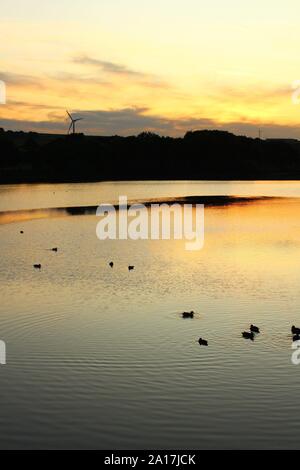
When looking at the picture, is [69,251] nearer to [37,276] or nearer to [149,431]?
[37,276]

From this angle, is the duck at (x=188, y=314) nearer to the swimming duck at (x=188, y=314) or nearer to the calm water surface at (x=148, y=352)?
the swimming duck at (x=188, y=314)

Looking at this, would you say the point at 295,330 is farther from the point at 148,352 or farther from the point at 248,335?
the point at 148,352

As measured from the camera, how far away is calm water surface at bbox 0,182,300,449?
13.1 metres

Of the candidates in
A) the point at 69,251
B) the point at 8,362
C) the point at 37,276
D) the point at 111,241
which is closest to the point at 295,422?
the point at 8,362

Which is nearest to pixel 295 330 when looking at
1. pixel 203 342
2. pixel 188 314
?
pixel 203 342

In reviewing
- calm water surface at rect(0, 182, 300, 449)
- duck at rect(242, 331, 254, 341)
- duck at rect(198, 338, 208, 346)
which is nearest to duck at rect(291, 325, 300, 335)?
calm water surface at rect(0, 182, 300, 449)

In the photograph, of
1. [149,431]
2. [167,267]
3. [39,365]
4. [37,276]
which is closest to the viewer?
[149,431]

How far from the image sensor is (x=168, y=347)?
62.1ft

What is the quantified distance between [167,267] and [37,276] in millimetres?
7365

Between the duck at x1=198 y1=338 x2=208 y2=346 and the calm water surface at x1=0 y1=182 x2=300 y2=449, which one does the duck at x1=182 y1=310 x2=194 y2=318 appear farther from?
the duck at x1=198 y1=338 x2=208 y2=346

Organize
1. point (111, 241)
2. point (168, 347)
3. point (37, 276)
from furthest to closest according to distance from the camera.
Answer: point (111, 241), point (37, 276), point (168, 347)

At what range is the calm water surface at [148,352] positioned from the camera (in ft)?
42.8

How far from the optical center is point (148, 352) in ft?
60.7

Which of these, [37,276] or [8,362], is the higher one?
[37,276]
